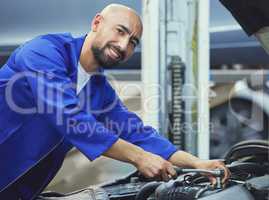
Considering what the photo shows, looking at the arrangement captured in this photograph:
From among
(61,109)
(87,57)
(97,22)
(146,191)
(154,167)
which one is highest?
(97,22)

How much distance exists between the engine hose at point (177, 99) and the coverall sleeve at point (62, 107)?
30.9 inches

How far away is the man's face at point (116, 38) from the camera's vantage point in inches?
68.7

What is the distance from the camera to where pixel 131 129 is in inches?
77.5

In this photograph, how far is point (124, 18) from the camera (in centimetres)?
177

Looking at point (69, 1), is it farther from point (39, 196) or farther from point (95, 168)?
point (39, 196)

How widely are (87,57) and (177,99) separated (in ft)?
2.16

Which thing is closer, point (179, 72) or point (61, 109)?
point (61, 109)

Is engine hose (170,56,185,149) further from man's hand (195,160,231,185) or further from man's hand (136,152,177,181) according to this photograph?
man's hand (136,152,177,181)

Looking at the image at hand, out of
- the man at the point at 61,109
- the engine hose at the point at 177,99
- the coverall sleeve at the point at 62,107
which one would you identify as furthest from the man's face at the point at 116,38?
the engine hose at the point at 177,99

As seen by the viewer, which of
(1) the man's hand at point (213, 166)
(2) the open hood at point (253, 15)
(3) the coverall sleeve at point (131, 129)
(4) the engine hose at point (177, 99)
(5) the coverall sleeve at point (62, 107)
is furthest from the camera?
(4) the engine hose at point (177, 99)

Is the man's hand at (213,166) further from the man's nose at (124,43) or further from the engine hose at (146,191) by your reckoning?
the man's nose at (124,43)

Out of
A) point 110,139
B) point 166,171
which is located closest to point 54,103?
point 110,139

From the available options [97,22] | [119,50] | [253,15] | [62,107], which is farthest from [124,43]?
[253,15]

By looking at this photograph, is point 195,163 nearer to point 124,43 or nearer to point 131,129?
point 131,129
